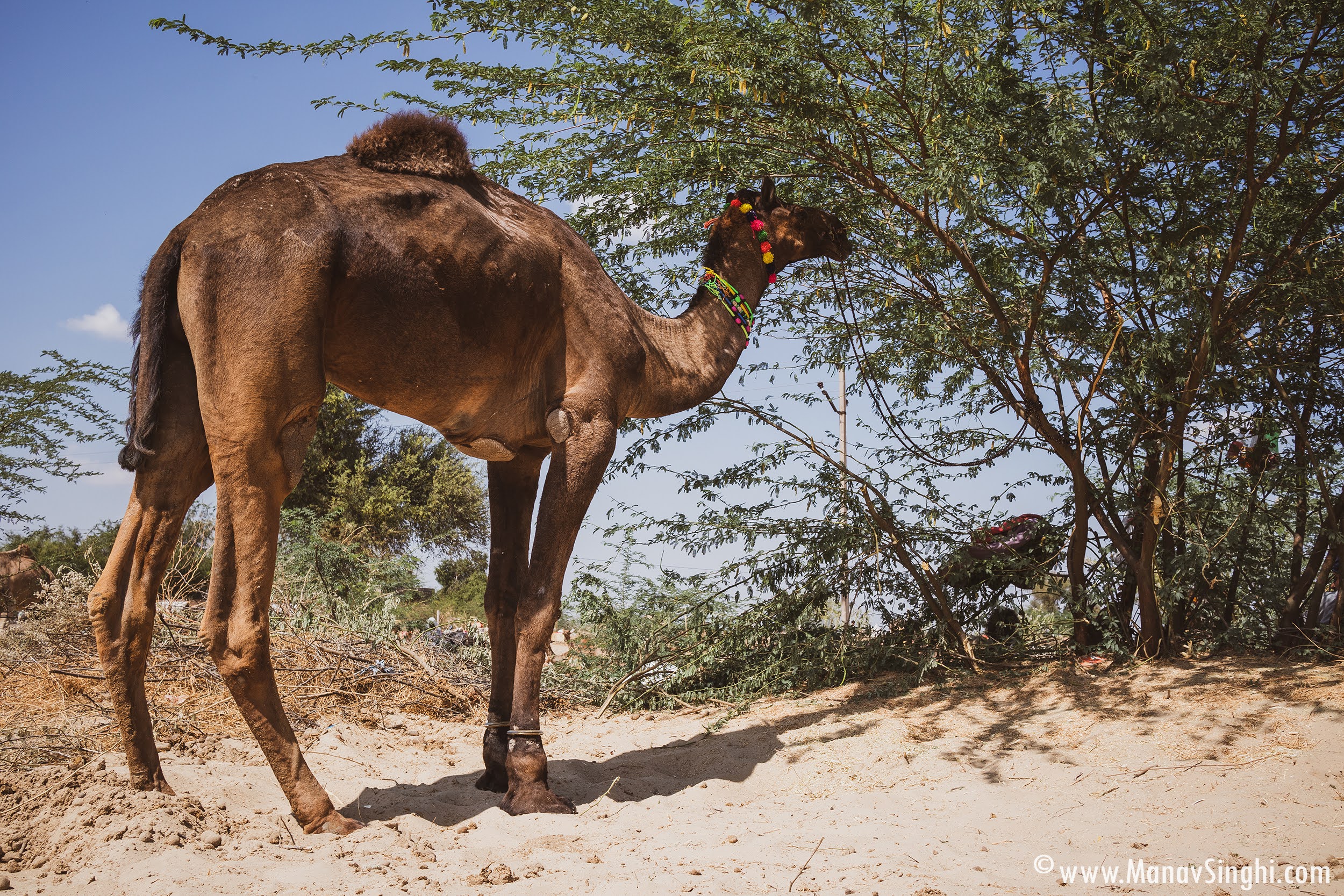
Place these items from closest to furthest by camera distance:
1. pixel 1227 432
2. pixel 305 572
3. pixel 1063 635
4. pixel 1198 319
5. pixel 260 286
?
1. pixel 260 286
2. pixel 1198 319
3. pixel 1227 432
4. pixel 1063 635
5. pixel 305 572

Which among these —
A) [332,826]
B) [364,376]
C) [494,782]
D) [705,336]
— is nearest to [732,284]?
[705,336]

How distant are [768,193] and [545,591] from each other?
9.08 feet

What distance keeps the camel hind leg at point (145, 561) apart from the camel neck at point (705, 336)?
Answer: 2141 millimetres

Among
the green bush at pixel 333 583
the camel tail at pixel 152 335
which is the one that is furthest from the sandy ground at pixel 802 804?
the green bush at pixel 333 583

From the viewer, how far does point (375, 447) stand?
17.0 m

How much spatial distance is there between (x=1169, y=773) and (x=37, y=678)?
6.75 meters

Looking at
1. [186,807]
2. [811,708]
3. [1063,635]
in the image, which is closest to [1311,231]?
[1063,635]

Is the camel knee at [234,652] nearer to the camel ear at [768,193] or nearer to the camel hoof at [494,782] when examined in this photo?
the camel hoof at [494,782]

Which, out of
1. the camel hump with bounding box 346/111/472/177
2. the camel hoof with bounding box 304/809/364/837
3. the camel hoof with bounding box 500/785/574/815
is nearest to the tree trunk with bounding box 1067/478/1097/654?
the camel hoof with bounding box 500/785/574/815

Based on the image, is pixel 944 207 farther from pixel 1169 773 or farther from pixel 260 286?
pixel 260 286

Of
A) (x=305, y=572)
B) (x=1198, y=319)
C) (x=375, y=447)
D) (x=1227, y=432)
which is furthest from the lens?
(x=375, y=447)

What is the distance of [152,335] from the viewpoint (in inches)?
151

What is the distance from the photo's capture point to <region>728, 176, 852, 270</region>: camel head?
577 centimetres

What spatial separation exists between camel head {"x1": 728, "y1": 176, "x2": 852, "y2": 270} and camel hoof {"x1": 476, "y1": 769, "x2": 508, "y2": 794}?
330 centimetres
